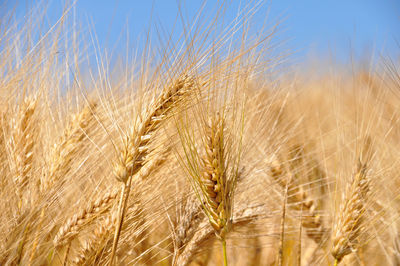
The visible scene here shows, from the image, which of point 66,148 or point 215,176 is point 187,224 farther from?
point 66,148

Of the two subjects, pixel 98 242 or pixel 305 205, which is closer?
pixel 98 242

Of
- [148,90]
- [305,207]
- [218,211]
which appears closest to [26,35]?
[148,90]

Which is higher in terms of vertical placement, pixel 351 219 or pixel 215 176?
pixel 215 176

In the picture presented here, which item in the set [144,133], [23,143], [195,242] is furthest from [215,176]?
[23,143]

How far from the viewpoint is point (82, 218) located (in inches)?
57.8

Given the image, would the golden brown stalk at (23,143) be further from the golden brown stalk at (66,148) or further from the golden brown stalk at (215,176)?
the golden brown stalk at (215,176)

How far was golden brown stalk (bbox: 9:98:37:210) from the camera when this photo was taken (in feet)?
4.86

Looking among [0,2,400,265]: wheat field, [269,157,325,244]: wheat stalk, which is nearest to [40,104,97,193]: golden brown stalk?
[0,2,400,265]: wheat field

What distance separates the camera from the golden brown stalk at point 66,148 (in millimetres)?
1488

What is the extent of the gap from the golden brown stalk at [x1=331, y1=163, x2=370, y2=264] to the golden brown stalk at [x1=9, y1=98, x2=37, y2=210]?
1.11 metres

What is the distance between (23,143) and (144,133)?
57 cm

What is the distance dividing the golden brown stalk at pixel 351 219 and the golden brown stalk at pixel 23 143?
3.64ft

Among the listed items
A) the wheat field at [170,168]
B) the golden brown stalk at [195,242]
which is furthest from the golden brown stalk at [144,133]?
the golden brown stalk at [195,242]

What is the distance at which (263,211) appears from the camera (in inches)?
68.2
